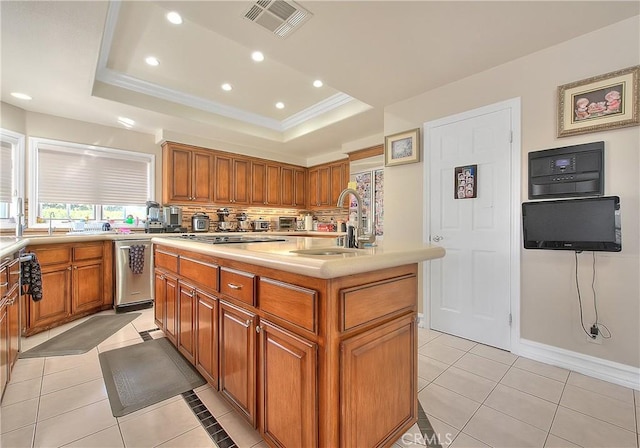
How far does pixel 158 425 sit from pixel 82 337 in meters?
1.84

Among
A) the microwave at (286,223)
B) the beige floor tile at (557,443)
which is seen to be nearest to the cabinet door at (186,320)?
the beige floor tile at (557,443)

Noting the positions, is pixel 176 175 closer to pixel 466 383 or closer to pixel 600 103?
pixel 466 383

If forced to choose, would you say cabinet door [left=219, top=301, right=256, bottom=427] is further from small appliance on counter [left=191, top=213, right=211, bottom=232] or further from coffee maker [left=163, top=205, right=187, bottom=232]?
small appliance on counter [left=191, top=213, right=211, bottom=232]

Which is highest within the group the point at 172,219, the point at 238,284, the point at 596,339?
the point at 172,219

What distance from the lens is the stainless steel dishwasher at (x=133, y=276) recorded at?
11.7ft

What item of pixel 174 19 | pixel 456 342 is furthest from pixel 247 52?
pixel 456 342

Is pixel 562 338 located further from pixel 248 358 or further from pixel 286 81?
pixel 286 81

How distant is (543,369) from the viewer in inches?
85.7

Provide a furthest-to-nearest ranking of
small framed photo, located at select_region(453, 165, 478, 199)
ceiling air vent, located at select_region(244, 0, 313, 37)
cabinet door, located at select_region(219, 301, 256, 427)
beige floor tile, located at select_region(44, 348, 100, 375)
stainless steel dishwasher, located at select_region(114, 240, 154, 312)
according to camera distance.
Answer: stainless steel dishwasher, located at select_region(114, 240, 154, 312) < small framed photo, located at select_region(453, 165, 478, 199) < beige floor tile, located at select_region(44, 348, 100, 375) < ceiling air vent, located at select_region(244, 0, 313, 37) < cabinet door, located at select_region(219, 301, 256, 427)

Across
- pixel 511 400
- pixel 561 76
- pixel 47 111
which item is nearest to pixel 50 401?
pixel 511 400

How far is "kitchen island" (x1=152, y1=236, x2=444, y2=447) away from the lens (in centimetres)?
107

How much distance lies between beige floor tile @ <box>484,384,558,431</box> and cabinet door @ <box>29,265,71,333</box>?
3.94 m

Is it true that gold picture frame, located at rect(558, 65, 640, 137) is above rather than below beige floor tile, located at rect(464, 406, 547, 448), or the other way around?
above

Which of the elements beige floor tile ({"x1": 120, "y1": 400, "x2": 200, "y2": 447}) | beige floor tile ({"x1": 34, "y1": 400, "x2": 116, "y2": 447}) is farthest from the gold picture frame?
beige floor tile ({"x1": 34, "y1": 400, "x2": 116, "y2": 447})
